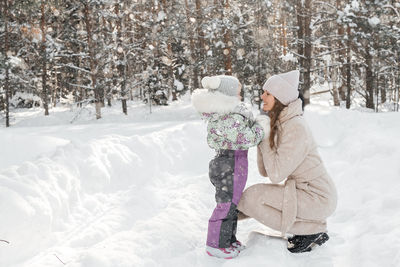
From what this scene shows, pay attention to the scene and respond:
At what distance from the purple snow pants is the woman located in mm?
231

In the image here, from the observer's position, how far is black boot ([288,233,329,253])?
10.6 feet

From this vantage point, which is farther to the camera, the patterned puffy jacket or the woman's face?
the woman's face

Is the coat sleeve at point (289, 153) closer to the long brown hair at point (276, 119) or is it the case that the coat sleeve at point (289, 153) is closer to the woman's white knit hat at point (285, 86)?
the long brown hair at point (276, 119)

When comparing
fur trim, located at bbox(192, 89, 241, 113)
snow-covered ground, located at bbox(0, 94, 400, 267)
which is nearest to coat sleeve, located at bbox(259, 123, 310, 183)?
fur trim, located at bbox(192, 89, 241, 113)

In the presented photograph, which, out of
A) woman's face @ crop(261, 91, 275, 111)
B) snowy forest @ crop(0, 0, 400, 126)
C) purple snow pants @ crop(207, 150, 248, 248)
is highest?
snowy forest @ crop(0, 0, 400, 126)

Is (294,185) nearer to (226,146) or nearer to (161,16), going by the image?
(226,146)

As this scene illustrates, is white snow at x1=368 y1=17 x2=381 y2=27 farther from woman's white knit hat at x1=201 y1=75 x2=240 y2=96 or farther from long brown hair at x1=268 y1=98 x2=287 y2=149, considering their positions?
woman's white knit hat at x1=201 y1=75 x2=240 y2=96

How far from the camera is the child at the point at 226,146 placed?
3135 millimetres

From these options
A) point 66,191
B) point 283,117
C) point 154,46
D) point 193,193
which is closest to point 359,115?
point 193,193

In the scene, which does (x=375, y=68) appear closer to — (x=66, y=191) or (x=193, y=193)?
(x=193, y=193)

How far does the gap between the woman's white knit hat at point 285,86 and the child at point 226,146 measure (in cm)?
35

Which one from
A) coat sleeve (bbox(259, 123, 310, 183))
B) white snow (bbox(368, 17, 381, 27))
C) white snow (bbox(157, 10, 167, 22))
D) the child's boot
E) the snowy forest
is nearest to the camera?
coat sleeve (bbox(259, 123, 310, 183))

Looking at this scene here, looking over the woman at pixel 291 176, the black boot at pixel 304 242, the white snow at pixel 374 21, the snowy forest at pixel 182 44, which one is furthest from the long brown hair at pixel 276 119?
the white snow at pixel 374 21

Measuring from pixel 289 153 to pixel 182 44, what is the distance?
78.0 feet
